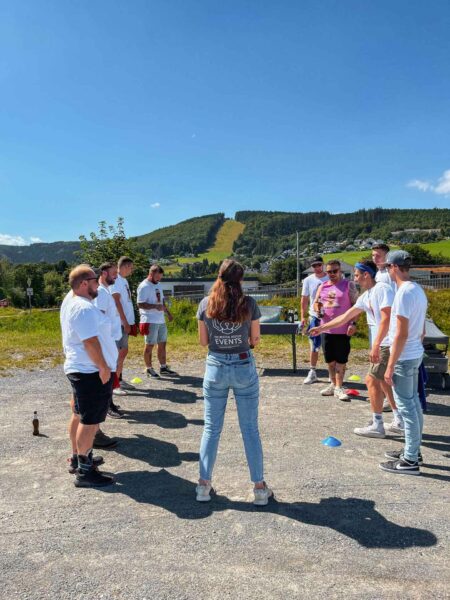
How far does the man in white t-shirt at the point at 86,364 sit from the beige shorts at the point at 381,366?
270 centimetres

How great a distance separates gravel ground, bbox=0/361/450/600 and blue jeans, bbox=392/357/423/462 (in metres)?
0.39

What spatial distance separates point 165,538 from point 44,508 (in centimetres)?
109

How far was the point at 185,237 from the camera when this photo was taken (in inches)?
6294

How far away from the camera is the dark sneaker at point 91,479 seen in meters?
3.76

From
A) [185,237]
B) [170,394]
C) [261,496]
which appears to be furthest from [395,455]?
[185,237]

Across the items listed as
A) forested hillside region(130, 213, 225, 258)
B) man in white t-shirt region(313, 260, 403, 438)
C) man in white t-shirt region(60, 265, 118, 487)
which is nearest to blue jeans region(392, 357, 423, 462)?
man in white t-shirt region(313, 260, 403, 438)

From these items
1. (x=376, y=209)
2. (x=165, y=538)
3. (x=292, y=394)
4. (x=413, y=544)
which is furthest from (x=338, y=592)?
(x=376, y=209)

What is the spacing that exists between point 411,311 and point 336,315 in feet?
9.09

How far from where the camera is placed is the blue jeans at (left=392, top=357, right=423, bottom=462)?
12.5ft

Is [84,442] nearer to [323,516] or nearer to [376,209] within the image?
[323,516]

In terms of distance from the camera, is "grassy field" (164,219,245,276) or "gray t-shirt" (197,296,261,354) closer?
"gray t-shirt" (197,296,261,354)

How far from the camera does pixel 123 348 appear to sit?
6391 mm

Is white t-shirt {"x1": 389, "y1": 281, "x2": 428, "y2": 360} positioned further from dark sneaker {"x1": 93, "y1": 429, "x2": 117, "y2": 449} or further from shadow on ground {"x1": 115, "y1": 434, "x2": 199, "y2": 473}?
dark sneaker {"x1": 93, "y1": 429, "x2": 117, "y2": 449}

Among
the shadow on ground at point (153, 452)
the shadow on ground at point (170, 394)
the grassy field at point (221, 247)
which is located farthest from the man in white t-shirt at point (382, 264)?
the grassy field at point (221, 247)
